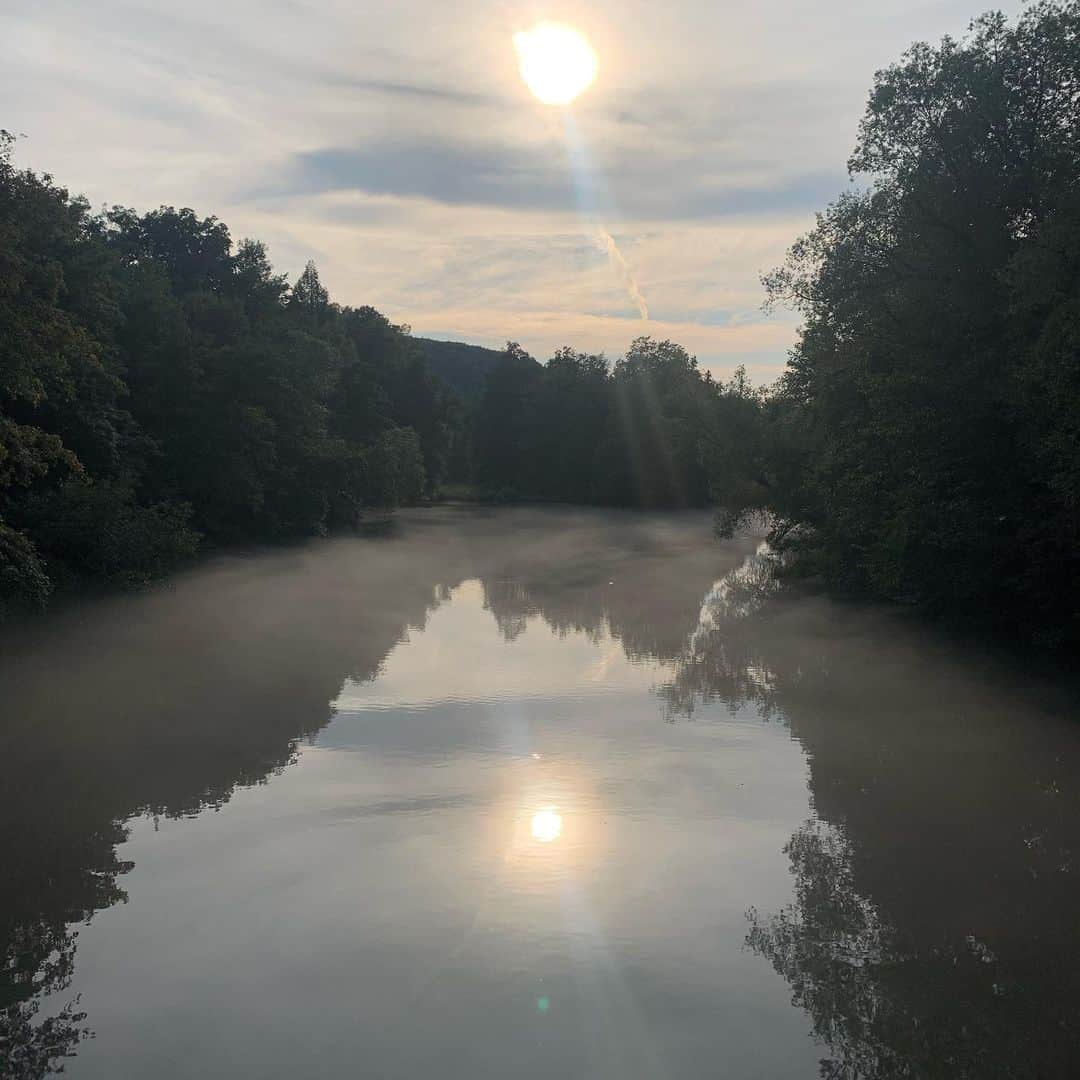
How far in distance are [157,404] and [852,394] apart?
28.6 m

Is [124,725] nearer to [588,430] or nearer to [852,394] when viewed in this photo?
[852,394]

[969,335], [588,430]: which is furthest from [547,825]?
[588,430]

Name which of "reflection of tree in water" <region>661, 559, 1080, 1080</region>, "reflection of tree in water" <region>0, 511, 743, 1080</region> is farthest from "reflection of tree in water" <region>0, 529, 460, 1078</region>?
"reflection of tree in water" <region>661, 559, 1080, 1080</region>

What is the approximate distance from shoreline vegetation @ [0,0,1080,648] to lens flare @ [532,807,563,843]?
10.5m

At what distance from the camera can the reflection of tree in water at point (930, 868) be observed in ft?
27.1

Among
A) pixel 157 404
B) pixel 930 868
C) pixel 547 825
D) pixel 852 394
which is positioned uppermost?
pixel 157 404

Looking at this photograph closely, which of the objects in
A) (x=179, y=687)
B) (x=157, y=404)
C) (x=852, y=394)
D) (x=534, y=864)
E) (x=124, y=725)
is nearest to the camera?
(x=534, y=864)

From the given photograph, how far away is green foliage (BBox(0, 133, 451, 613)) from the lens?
73.7ft

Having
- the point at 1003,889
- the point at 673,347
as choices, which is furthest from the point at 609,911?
the point at 673,347

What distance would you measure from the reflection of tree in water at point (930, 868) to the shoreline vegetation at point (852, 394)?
3.40m

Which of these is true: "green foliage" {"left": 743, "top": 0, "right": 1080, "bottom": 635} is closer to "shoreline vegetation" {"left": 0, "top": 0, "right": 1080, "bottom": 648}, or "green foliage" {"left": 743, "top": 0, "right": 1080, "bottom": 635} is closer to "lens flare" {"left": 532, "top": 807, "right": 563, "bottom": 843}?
"shoreline vegetation" {"left": 0, "top": 0, "right": 1080, "bottom": 648}

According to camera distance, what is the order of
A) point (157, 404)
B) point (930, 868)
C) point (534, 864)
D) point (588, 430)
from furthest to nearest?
point (588, 430)
point (157, 404)
point (534, 864)
point (930, 868)

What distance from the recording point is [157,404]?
43969mm

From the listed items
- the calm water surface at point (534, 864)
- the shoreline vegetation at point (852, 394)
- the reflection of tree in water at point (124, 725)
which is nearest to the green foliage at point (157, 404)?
the shoreline vegetation at point (852, 394)
